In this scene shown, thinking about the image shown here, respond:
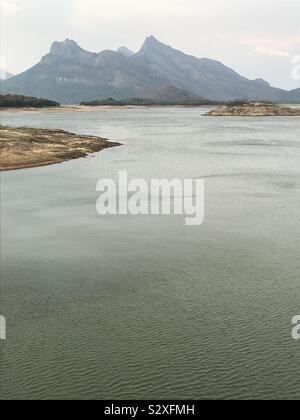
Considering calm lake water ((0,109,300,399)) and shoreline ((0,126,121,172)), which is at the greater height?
shoreline ((0,126,121,172))

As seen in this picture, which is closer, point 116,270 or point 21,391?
point 21,391

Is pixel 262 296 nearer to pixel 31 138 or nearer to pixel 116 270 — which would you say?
pixel 116 270

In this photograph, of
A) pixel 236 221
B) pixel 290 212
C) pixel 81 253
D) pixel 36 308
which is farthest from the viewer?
pixel 290 212

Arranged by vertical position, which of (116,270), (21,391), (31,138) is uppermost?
(31,138)

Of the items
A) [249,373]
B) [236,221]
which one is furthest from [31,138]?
[249,373]

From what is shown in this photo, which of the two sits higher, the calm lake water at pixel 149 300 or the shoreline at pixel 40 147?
the shoreline at pixel 40 147
